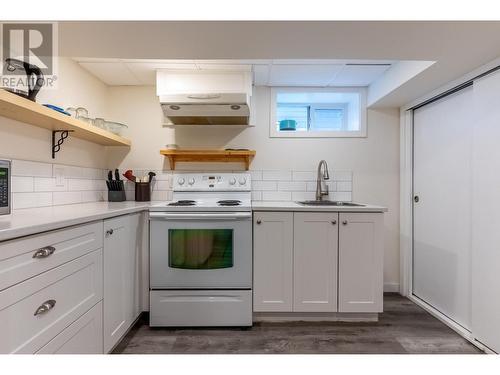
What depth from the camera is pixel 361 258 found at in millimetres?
1995

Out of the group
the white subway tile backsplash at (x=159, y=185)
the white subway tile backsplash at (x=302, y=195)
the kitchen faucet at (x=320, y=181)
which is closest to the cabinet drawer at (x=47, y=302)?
the white subway tile backsplash at (x=159, y=185)

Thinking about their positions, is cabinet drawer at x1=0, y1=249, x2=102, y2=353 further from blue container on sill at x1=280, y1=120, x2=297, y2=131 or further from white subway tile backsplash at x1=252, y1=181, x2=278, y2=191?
blue container on sill at x1=280, y1=120, x2=297, y2=131

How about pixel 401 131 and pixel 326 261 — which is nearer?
pixel 326 261

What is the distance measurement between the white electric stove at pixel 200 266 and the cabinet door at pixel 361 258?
2.33 ft

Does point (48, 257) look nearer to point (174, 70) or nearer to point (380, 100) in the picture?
point (174, 70)

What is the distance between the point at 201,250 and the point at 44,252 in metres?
1.04

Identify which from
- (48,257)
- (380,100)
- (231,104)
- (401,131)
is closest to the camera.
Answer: (48,257)

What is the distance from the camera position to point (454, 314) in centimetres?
201

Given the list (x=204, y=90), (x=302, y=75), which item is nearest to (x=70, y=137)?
(x=204, y=90)

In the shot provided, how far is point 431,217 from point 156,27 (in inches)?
96.8

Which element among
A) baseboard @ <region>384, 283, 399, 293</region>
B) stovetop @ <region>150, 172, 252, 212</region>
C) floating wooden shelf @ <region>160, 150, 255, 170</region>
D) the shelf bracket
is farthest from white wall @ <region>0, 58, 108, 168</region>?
baseboard @ <region>384, 283, 399, 293</region>

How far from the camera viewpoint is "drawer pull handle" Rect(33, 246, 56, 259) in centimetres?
100

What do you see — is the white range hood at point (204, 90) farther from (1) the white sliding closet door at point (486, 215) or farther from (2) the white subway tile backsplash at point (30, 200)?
(1) the white sliding closet door at point (486, 215)

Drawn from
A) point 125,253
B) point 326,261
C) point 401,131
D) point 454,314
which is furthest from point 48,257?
point 401,131
